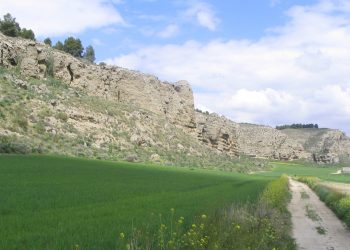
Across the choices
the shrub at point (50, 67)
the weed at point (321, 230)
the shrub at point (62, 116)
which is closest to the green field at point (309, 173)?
the shrub at point (62, 116)

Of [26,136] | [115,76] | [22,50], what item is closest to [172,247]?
[26,136]

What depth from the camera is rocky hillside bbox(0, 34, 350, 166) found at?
211 feet

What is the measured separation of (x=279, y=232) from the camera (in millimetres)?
17406

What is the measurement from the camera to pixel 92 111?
269ft

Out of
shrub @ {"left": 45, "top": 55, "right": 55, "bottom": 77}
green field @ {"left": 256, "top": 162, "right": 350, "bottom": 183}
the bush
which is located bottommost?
green field @ {"left": 256, "top": 162, "right": 350, "bottom": 183}

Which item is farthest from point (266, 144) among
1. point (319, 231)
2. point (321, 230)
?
point (319, 231)

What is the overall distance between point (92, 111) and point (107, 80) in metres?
21.6

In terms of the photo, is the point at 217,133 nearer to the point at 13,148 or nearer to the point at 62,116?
the point at 62,116

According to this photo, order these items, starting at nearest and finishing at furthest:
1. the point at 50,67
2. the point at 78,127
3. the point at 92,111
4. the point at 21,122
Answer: the point at 21,122 → the point at 78,127 → the point at 92,111 → the point at 50,67

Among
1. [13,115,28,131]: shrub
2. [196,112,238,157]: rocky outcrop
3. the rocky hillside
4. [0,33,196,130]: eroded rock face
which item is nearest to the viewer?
[13,115,28,131]: shrub

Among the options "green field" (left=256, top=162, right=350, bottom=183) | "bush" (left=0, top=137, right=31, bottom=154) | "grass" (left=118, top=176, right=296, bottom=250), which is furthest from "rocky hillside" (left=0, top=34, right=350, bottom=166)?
"grass" (left=118, top=176, right=296, bottom=250)

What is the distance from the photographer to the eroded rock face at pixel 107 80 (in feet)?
274

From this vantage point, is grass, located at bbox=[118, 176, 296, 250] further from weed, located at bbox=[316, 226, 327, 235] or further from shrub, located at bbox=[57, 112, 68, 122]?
shrub, located at bbox=[57, 112, 68, 122]

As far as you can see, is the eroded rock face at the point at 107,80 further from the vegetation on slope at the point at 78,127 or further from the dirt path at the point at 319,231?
the dirt path at the point at 319,231
